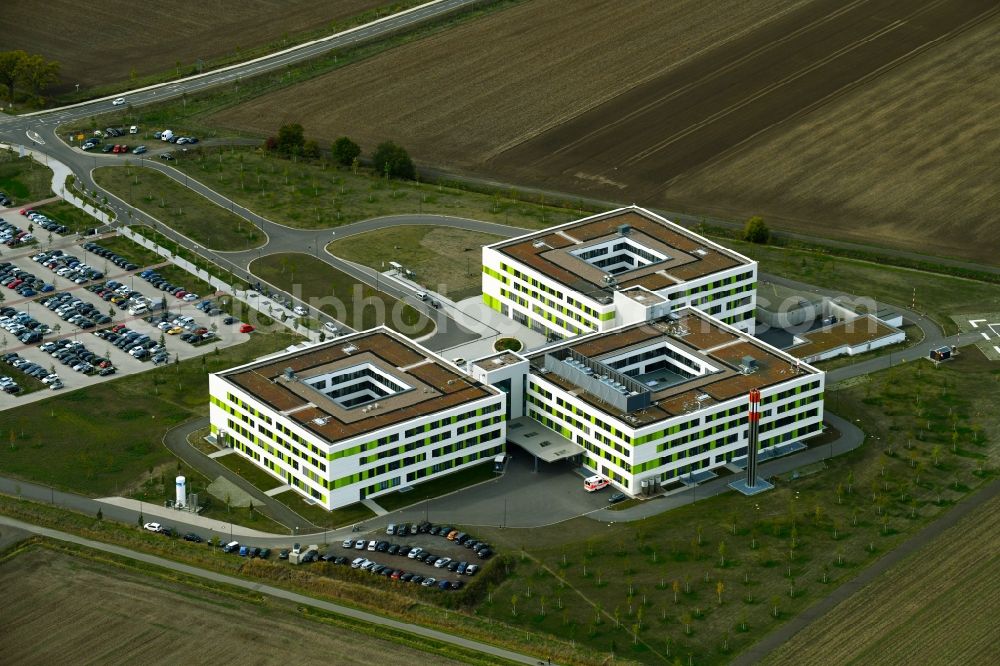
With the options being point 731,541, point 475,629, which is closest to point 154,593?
point 475,629

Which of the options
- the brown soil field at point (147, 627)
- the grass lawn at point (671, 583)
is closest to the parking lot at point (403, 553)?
the grass lawn at point (671, 583)

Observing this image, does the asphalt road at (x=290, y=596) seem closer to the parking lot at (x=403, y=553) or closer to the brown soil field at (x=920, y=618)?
the parking lot at (x=403, y=553)

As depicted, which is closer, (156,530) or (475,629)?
(475,629)

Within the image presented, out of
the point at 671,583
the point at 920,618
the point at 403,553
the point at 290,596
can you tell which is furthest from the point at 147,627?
the point at 920,618

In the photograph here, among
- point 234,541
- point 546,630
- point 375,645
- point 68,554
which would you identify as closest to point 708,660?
point 546,630

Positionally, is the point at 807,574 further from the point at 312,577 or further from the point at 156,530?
the point at 156,530

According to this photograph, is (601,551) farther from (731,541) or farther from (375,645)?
(375,645)
